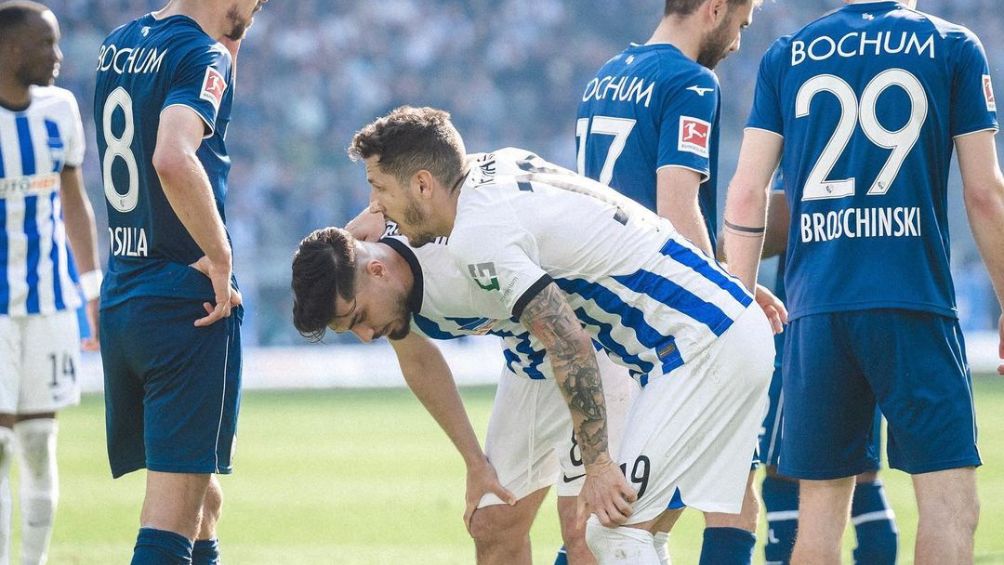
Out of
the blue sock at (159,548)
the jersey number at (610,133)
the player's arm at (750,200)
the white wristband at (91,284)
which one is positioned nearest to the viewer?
the blue sock at (159,548)

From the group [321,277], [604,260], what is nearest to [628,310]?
[604,260]

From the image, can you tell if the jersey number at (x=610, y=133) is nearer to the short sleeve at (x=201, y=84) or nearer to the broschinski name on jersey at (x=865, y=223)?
the broschinski name on jersey at (x=865, y=223)

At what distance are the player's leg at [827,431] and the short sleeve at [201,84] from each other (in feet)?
6.50

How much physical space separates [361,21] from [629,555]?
21.9m

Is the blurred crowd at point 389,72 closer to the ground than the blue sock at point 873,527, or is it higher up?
higher up

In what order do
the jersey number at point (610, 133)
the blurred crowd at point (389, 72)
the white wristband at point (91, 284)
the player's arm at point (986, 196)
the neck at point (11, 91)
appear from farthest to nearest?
the blurred crowd at point (389, 72) → the white wristband at point (91, 284) → the neck at point (11, 91) → the jersey number at point (610, 133) → the player's arm at point (986, 196)

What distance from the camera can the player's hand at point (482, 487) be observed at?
446 centimetres

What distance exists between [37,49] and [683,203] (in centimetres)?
305

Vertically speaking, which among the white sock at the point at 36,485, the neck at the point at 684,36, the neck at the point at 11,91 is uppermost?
the neck at the point at 684,36

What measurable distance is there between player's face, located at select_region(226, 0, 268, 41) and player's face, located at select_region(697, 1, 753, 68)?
1582 millimetres

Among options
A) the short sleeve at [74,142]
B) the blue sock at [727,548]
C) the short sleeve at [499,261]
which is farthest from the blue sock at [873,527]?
the short sleeve at [74,142]

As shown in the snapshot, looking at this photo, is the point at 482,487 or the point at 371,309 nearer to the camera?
the point at 371,309

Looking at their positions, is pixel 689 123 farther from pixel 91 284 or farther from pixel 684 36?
pixel 91 284

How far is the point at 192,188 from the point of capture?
3.98m
